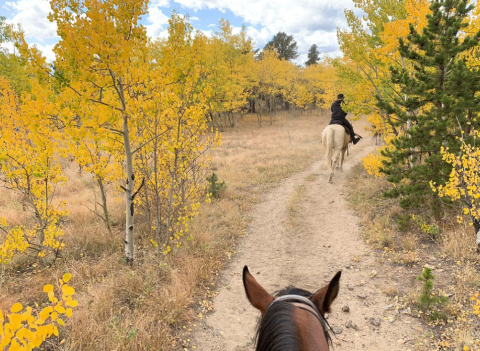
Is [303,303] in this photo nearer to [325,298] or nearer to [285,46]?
[325,298]

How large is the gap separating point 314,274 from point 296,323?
14.7ft

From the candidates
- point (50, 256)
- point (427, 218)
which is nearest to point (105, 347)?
point (50, 256)

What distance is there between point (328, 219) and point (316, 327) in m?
6.80

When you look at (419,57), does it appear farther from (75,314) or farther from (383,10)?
(75,314)

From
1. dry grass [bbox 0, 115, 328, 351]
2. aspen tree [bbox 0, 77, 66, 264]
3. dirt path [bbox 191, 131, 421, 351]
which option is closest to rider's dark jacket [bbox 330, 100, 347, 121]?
dirt path [bbox 191, 131, 421, 351]

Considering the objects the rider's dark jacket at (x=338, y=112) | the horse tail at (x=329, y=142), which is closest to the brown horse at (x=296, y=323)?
the horse tail at (x=329, y=142)

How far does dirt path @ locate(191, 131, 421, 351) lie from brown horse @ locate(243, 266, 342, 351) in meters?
2.74

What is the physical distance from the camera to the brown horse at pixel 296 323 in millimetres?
1371

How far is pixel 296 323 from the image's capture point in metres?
1.45

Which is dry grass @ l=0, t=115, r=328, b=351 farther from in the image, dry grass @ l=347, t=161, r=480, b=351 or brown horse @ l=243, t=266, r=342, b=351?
dry grass @ l=347, t=161, r=480, b=351

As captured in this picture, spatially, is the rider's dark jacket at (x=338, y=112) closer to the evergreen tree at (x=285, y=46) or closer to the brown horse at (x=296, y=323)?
the brown horse at (x=296, y=323)

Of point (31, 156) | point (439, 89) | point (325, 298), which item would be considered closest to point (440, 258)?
point (439, 89)

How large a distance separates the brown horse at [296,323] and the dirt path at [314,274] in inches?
108

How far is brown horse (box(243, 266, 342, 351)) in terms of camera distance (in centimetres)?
137
